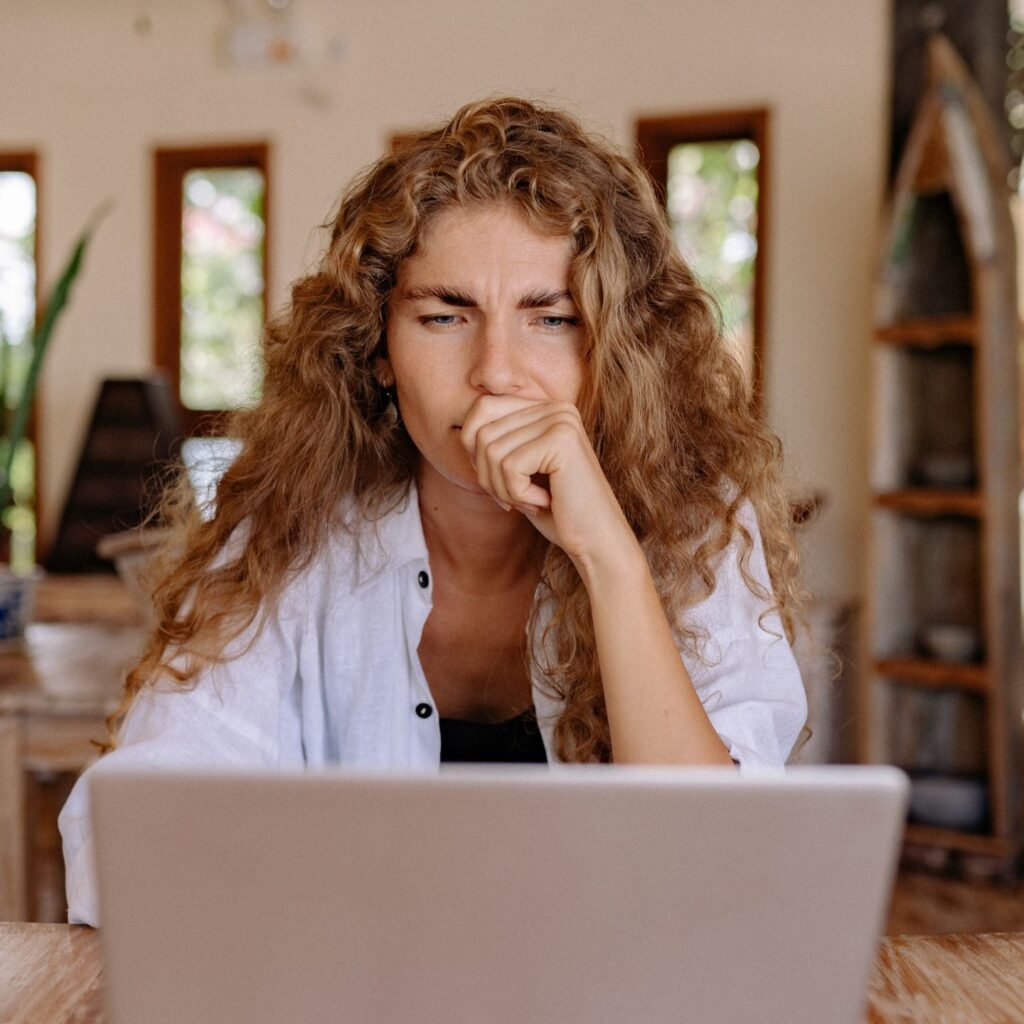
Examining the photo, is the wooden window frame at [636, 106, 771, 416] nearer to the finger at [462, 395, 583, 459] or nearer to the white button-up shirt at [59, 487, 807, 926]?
the white button-up shirt at [59, 487, 807, 926]

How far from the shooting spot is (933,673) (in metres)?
3.14

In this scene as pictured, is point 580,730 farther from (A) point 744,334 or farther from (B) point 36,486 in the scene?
(B) point 36,486

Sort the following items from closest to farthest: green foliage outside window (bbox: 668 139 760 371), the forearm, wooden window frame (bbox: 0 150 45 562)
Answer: the forearm
green foliage outside window (bbox: 668 139 760 371)
wooden window frame (bbox: 0 150 45 562)

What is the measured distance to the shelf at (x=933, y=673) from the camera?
3.09 m

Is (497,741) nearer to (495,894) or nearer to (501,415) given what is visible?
(501,415)

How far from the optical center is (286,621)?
1.26 metres

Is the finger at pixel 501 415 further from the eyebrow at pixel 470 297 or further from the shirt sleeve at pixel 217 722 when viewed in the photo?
the shirt sleeve at pixel 217 722

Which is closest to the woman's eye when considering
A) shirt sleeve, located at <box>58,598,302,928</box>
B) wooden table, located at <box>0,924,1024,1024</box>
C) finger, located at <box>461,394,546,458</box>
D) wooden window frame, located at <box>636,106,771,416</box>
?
finger, located at <box>461,394,546,458</box>

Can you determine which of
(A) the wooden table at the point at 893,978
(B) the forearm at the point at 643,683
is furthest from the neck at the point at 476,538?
(A) the wooden table at the point at 893,978

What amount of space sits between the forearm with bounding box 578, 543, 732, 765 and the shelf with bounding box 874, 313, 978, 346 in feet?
7.56

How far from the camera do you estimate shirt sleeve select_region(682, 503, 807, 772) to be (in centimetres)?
112

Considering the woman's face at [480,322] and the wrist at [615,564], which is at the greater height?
the woman's face at [480,322]

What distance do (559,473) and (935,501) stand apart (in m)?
2.33

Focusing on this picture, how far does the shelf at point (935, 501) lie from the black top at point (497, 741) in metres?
2.09
